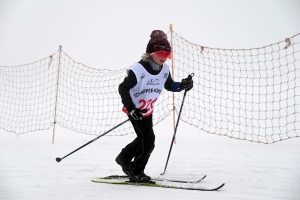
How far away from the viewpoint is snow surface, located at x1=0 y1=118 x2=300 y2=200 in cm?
266

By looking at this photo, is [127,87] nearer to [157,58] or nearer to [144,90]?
[144,90]

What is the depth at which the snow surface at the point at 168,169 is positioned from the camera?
2.66 metres

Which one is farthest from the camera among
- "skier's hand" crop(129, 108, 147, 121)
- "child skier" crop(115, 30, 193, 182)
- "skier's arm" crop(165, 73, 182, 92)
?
"skier's arm" crop(165, 73, 182, 92)

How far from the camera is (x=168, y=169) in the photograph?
3805 mm

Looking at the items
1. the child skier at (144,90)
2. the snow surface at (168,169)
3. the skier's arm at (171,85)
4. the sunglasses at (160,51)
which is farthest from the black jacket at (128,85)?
the snow surface at (168,169)

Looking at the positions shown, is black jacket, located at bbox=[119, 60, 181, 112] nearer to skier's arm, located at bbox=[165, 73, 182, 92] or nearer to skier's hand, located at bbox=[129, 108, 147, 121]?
skier's hand, located at bbox=[129, 108, 147, 121]

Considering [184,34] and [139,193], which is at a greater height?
[184,34]

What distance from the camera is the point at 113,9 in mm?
20469

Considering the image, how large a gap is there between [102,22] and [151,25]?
146 inches

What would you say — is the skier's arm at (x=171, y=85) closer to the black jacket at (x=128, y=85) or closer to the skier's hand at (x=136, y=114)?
the black jacket at (x=128, y=85)

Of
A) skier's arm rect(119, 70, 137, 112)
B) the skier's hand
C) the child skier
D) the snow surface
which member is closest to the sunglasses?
the child skier

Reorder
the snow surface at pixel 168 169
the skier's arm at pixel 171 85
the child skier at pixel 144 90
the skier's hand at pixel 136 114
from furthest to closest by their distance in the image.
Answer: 1. the skier's arm at pixel 171 85
2. the child skier at pixel 144 90
3. the skier's hand at pixel 136 114
4. the snow surface at pixel 168 169

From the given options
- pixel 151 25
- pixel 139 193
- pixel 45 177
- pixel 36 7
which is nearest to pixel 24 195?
pixel 45 177

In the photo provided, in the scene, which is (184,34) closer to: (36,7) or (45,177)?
(36,7)
